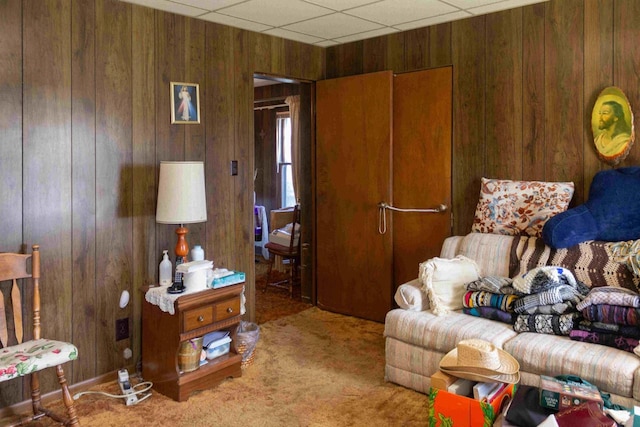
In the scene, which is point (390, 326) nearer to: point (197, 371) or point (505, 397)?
point (505, 397)

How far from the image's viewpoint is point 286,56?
4484 mm

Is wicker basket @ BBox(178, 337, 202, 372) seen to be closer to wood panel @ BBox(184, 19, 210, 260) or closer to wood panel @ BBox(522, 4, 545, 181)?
wood panel @ BBox(184, 19, 210, 260)

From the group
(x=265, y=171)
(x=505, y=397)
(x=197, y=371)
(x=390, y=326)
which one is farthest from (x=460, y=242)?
(x=265, y=171)

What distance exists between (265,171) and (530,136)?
4.51 metres

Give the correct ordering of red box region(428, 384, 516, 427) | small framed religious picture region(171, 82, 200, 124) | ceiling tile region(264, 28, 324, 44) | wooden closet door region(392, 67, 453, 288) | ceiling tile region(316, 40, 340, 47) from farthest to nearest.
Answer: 1. ceiling tile region(316, 40, 340, 47)
2. ceiling tile region(264, 28, 324, 44)
3. wooden closet door region(392, 67, 453, 288)
4. small framed religious picture region(171, 82, 200, 124)
5. red box region(428, 384, 516, 427)

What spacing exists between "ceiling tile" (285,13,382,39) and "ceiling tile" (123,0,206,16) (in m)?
0.76

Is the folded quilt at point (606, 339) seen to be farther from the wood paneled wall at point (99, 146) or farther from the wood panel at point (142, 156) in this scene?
the wood panel at point (142, 156)

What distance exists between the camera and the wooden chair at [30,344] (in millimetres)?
2496

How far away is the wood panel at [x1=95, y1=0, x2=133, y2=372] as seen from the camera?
327cm

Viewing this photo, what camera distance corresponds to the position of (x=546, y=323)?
9.19 ft

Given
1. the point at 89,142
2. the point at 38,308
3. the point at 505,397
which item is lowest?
the point at 505,397

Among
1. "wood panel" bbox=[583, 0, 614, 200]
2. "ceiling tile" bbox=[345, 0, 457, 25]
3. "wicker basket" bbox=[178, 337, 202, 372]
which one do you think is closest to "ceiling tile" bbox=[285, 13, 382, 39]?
"ceiling tile" bbox=[345, 0, 457, 25]

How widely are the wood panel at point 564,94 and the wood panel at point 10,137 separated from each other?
3.25m

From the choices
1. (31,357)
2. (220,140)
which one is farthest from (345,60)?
(31,357)
